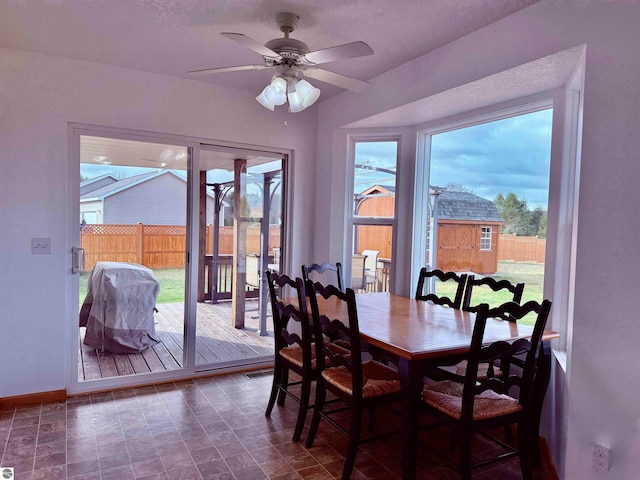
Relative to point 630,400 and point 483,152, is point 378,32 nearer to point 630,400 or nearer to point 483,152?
point 483,152

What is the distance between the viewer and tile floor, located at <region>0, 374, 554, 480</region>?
233 centimetres

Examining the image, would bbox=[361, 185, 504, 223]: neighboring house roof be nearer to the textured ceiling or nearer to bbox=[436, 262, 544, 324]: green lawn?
bbox=[436, 262, 544, 324]: green lawn

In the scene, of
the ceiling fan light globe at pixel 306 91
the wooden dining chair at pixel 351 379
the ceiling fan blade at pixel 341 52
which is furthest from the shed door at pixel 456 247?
the ceiling fan blade at pixel 341 52

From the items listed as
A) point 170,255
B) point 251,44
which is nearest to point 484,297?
point 251,44

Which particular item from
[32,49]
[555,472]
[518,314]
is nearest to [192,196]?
[32,49]

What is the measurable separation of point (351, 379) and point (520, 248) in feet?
4.86

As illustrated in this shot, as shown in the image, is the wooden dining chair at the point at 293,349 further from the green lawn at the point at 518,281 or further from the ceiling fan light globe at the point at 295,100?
the green lawn at the point at 518,281

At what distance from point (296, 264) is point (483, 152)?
188 centimetres

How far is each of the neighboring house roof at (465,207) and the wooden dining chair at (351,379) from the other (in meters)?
1.39

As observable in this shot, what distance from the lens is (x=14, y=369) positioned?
3088 mm

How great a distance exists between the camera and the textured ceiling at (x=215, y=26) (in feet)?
7.65

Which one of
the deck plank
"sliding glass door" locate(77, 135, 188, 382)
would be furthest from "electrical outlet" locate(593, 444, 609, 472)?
the deck plank

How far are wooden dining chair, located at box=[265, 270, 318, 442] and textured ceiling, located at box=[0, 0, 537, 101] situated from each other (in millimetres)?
1455

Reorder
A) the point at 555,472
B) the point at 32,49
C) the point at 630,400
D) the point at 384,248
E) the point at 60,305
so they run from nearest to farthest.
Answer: the point at 630,400, the point at 555,472, the point at 32,49, the point at 60,305, the point at 384,248
